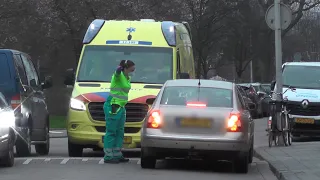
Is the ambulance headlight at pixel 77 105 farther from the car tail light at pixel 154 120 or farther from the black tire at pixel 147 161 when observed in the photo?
the car tail light at pixel 154 120

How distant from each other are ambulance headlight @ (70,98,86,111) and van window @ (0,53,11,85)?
130 cm

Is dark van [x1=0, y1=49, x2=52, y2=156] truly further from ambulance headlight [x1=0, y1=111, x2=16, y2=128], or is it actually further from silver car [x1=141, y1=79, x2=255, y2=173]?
silver car [x1=141, y1=79, x2=255, y2=173]

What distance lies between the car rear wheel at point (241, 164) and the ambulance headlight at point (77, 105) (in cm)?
368

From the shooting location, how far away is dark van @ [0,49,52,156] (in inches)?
587

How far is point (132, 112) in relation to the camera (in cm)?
1508

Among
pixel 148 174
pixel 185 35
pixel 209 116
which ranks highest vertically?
pixel 185 35

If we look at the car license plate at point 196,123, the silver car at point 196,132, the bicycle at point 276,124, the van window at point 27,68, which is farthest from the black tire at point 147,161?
the bicycle at point 276,124

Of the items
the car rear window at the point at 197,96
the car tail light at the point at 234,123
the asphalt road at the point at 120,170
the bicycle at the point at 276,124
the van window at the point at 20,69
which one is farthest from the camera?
the bicycle at the point at 276,124

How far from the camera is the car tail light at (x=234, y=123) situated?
12.3 metres

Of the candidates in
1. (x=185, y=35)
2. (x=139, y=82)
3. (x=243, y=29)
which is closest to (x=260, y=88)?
(x=243, y=29)

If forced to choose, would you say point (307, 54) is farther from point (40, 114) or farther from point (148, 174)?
point (148, 174)

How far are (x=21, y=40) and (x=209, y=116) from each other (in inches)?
1085

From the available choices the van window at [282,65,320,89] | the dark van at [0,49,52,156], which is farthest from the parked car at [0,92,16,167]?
the van window at [282,65,320,89]

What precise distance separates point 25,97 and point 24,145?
1031mm
